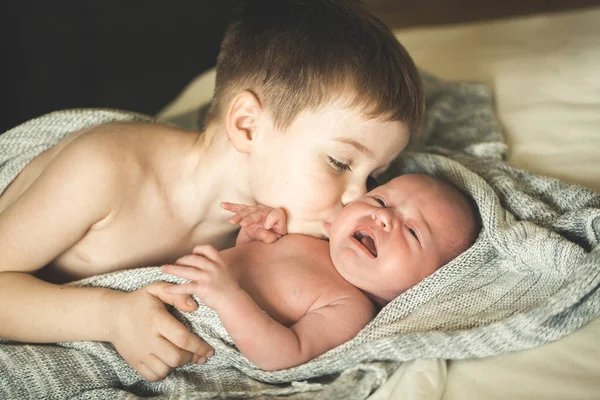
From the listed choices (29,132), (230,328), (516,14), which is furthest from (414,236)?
(516,14)

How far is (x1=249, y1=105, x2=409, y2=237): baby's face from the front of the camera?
3.42 feet

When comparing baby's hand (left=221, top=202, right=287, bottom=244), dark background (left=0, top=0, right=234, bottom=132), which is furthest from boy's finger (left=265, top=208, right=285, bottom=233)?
dark background (left=0, top=0, right=234, bottom=132)

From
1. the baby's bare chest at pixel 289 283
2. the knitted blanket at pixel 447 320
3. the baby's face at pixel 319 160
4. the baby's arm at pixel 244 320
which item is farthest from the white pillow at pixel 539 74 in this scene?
the baby's arm at pixel 244 320

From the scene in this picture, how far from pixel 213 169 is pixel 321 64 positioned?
0.90ft

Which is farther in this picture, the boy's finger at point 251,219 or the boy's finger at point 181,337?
the boy's finger at point 251,219

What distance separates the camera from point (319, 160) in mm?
1051

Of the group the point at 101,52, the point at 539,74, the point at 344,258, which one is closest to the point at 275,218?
the point at 344,258

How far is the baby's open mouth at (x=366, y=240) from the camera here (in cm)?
109

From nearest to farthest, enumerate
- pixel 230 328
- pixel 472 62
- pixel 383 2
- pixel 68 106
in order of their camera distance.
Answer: pixel 230 328 → pixel 472 62 → pixel 68 106 → pixel 383 2

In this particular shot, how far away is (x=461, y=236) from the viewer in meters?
1.09

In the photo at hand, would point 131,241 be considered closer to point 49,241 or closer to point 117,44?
point 49,241

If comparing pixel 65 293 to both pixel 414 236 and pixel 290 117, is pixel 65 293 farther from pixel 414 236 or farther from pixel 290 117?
pixel 414 236

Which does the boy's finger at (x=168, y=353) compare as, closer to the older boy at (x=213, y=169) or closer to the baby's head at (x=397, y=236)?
the older boy at (x=213, y=169)

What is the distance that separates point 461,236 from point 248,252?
0.37 metres
